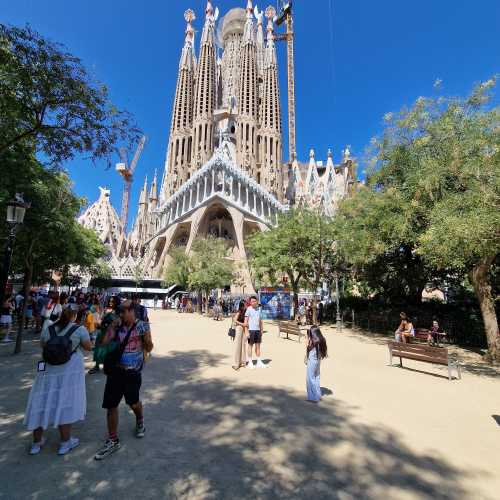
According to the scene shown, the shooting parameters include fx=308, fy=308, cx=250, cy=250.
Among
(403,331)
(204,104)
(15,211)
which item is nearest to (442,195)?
(403,331)

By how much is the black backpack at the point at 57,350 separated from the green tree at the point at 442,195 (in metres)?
7.89

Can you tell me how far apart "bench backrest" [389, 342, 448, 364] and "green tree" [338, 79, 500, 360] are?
8.37 ft

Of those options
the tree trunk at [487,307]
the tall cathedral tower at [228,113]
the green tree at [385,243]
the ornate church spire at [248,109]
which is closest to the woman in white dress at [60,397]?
the tree trunk at [487,307]

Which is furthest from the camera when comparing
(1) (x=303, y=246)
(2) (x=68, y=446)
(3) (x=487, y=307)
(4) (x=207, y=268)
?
(4) (x=207, y=268)

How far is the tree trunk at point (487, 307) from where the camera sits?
873cm

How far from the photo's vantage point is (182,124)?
60.7 meters

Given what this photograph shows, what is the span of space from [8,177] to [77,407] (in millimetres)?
6959

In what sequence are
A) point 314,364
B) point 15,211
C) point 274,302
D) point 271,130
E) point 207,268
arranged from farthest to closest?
1. point 271,130
2. point 207,268
3. point 274,302
4. point 15,211
5. point 314,364

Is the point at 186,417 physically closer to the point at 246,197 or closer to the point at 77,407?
the point at 77,407

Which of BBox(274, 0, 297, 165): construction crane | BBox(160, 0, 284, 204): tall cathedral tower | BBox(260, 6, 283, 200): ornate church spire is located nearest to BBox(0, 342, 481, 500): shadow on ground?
BBox(160, 0, 284, 204): tall cathedral tower

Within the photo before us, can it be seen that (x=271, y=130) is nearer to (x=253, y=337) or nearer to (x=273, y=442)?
(x=253, y=337)

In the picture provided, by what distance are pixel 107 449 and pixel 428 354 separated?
6.43 meters

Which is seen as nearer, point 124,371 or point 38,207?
point 124,371

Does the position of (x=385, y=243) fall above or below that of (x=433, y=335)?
above
